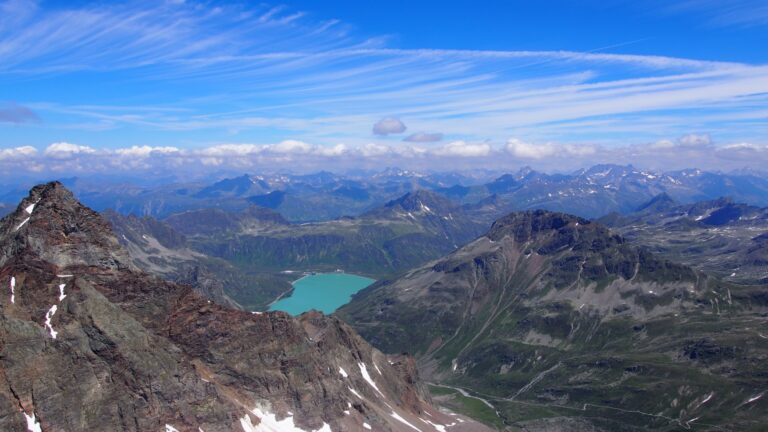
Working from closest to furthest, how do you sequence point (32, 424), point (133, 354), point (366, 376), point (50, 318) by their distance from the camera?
point (32, 424), point (50, 318), point (133, 354), point (366, 376)

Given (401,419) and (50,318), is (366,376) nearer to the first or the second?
(401,419)

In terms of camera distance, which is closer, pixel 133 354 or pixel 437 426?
pixel 133 354

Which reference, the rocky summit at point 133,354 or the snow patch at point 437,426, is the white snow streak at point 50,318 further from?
the snow patch at point 437,426

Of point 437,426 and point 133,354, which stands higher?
point 133,354

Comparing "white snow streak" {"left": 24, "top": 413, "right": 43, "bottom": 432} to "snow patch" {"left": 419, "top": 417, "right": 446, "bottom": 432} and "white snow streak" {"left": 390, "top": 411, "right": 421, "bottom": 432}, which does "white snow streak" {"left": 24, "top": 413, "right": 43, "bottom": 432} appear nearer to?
"white snow streak" {"left": 390, "top": 411, "right": 421, "bottom": 432}

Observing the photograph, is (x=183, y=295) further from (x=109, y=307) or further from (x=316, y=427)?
(x=316, y=427)

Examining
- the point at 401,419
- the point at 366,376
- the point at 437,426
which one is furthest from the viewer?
the point at 437,426

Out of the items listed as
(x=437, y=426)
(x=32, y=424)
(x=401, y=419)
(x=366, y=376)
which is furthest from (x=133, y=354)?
(x=437, y=426)

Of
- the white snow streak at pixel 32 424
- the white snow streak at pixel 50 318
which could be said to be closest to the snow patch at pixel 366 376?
the white snow streak at pixel 50 318

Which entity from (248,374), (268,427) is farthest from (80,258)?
(268,427)
